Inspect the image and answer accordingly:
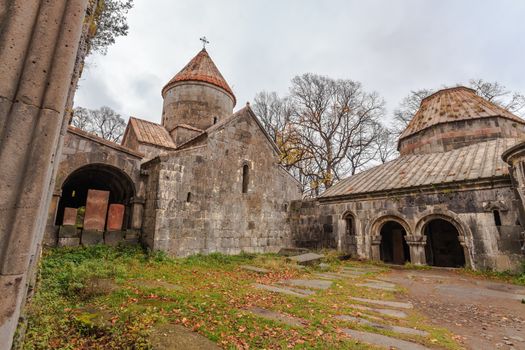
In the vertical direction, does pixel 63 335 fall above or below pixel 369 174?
below

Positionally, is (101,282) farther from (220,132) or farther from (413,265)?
(413,265)

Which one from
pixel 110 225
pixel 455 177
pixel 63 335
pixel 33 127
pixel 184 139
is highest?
pixel 184 139

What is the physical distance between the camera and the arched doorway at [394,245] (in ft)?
36.3

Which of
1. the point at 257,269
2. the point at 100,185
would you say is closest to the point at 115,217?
the point at 100,185

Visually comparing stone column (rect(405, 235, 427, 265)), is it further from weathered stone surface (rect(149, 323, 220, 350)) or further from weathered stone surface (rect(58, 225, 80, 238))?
weathered stone surface (rect(58, 225, 80, 238))

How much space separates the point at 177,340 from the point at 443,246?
1236 centimetres

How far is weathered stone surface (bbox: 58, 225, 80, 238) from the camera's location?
6924mm

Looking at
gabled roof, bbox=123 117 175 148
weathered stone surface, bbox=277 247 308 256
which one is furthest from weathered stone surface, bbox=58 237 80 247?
weathered stone surface, bbox=277 247 308 256

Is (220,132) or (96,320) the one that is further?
(220,132)

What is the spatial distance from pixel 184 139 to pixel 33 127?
39.1 ft

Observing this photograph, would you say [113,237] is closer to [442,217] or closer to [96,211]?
[96,211]

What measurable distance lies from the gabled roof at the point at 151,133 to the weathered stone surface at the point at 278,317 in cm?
989

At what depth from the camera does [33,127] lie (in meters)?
1.48

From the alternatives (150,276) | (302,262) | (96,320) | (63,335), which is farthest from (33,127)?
(302,262)
